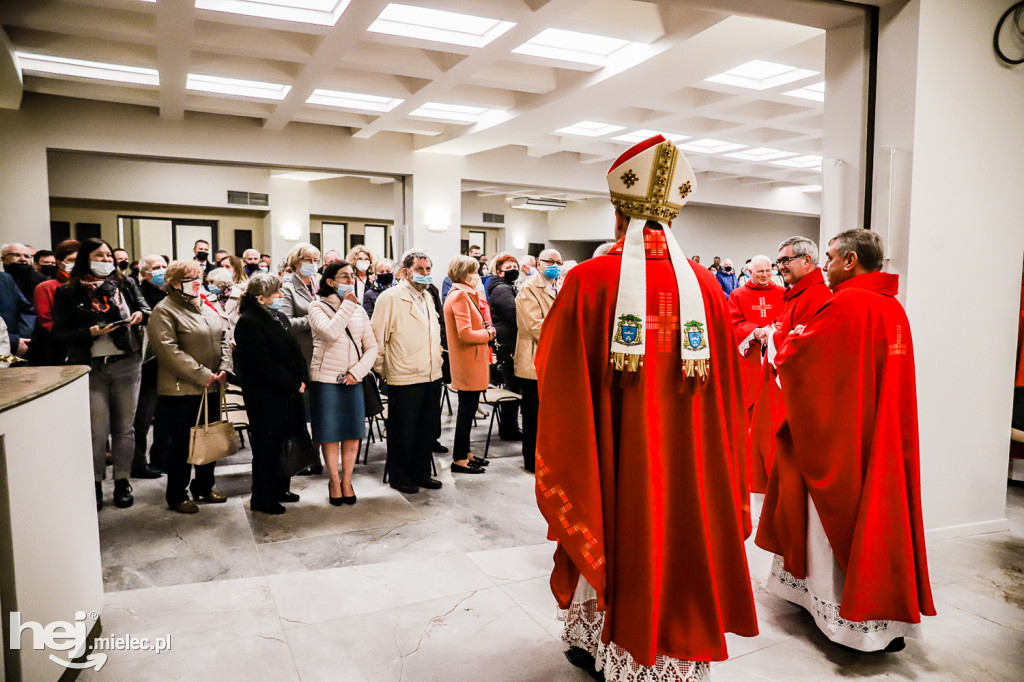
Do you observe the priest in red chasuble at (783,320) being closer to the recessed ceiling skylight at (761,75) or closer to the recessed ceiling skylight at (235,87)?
the recessed ceiling skylight at (761,75)

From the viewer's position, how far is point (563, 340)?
2258 millimetres

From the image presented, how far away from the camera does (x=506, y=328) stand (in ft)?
19.4

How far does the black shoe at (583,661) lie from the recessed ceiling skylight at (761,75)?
633 cm

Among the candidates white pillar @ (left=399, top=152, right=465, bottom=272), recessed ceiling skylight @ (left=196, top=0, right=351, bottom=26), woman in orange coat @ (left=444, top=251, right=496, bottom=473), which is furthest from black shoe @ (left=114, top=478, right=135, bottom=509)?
white pillar @ (left=399, top=152, right=465, bottom=272)

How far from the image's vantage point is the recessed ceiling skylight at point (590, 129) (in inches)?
388

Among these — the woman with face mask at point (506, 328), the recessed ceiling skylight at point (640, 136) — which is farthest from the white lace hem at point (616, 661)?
the recessed ceiling skylight at point (640, 136)

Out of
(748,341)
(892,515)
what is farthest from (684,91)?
(892,515)

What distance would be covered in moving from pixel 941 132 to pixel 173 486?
5.05 metres

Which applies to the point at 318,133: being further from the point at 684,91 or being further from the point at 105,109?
the point at 684,91

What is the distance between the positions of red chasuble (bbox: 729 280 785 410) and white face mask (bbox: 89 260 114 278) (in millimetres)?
4344

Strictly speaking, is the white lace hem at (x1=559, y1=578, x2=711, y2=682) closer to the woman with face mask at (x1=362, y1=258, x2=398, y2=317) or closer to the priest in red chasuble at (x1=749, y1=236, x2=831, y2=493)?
the priest in red chasuble at (x1=749, y1=236, x2=831, y2=493)

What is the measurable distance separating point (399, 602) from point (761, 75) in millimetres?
6809

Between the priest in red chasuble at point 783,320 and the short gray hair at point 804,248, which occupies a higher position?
the short gray hair at point 804,248

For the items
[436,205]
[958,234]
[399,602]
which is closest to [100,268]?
[399,602]
